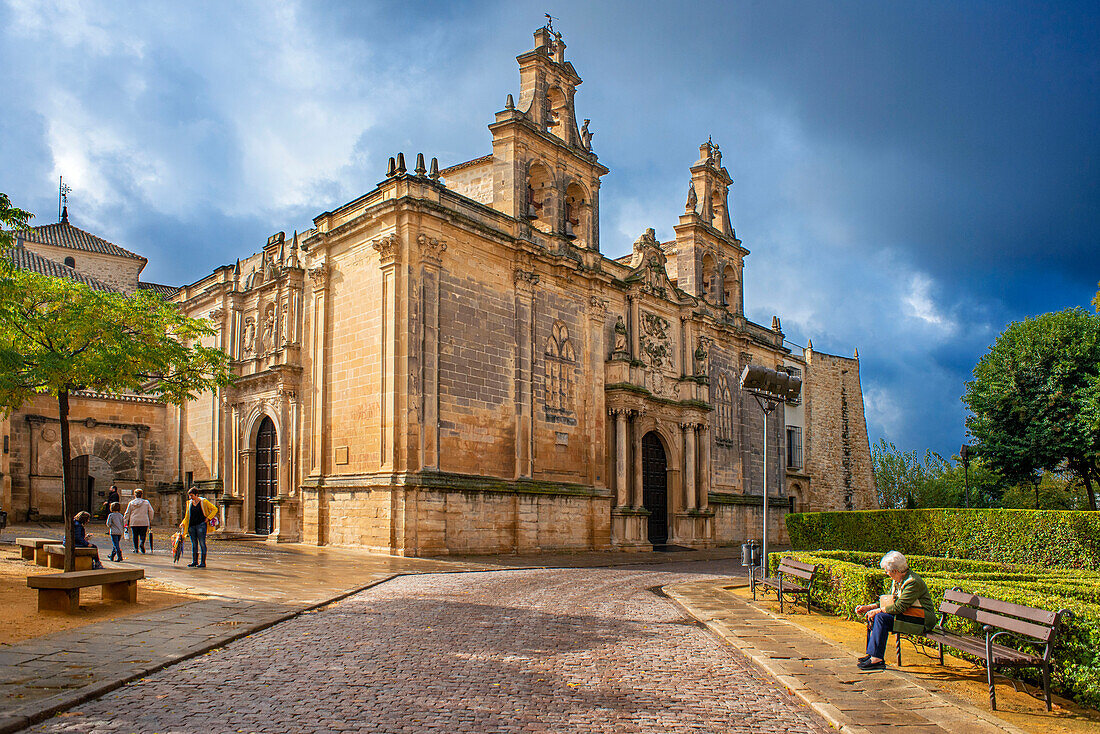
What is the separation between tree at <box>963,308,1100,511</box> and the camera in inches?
1276

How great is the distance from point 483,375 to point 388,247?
4.52m

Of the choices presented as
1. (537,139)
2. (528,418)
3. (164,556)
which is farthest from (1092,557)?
(164,556)

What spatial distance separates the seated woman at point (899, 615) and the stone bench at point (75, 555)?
38.7 ft

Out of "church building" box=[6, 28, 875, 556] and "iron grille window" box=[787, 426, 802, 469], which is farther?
"iron grille window" box=[787, 426, 802, 469]

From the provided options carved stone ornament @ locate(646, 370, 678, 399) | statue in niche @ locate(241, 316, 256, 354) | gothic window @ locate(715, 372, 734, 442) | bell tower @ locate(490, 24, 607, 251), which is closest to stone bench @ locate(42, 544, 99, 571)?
statue in niche @ locate(241, 316, 256, 354)

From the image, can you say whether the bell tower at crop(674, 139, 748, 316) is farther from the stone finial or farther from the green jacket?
the green jacket

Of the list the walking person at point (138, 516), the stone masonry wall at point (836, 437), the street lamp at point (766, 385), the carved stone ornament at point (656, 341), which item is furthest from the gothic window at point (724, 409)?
the walking person at point (138, 516)

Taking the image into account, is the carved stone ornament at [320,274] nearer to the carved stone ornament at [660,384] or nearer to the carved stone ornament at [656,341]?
the carved stone ornament at [656,341]

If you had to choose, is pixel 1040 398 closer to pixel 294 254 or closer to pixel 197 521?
pixel 294 254

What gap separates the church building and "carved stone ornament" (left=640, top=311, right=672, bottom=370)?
0.36 feet

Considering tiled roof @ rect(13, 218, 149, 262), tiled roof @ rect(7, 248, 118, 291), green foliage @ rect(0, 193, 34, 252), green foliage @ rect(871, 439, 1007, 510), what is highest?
tiled roof @ rect(13, 218, 149, 262)

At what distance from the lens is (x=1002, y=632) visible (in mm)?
7504

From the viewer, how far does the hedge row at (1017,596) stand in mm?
7152

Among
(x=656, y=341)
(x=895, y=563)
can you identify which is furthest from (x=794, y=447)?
(x=895, y=563)
